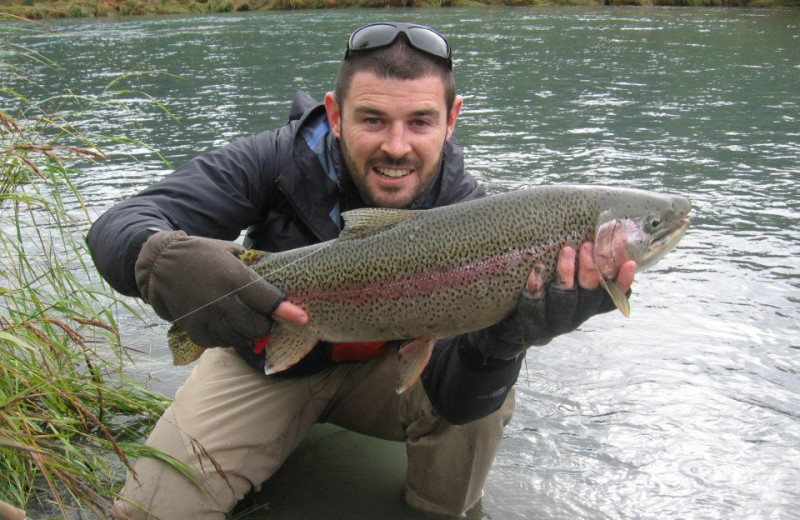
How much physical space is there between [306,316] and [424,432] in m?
0.92

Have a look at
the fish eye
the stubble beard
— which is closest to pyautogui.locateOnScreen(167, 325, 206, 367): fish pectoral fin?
the stubble beard

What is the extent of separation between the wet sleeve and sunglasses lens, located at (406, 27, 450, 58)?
1.27 metres

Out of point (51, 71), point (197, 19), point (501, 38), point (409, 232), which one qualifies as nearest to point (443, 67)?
point (409, 232)

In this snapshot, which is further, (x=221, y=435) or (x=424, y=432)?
(x=424, y=432)

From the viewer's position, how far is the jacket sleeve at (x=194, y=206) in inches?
118

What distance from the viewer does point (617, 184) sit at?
8.20 m

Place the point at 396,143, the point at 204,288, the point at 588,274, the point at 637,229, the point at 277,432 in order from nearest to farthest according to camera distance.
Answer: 1. the point at 204,288
2. the point at 588,274
3. the point at 637,229
4. the point at 396,143
5. the point at 277,432

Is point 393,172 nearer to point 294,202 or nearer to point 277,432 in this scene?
point 294,202

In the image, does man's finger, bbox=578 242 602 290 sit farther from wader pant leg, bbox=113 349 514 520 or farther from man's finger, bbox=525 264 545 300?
wader pant leg, bbox=113 349 514 520

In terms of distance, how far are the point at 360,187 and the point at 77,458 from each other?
1.71 metres

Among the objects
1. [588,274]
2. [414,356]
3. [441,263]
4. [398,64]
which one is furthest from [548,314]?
[398,64]

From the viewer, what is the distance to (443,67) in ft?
11.2

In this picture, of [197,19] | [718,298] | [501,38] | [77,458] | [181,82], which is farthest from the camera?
[197,19]

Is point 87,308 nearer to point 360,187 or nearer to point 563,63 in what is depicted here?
point 360,187
